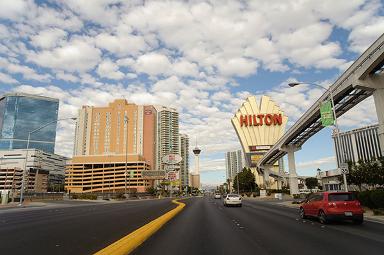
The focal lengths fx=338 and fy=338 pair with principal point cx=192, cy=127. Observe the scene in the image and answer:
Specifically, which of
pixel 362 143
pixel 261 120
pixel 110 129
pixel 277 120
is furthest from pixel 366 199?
pixel 110 129

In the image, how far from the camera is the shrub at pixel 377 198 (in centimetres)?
2238

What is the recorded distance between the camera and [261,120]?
144 m

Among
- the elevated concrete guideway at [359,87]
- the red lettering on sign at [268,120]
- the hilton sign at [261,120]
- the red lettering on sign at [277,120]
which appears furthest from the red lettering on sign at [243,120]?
the elevated concrete guideway at [359,87]

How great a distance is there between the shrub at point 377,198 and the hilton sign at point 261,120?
12075 cm

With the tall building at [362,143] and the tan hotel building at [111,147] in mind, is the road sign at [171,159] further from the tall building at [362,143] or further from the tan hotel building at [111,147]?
the tall building at [362,143]

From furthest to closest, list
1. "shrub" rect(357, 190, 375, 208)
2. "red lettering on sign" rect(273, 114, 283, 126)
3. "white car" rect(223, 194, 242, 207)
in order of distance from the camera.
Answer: "red lettering on sign" rect(273, 114, 283, 126)
"white car" rect(223, 194, 242, 207)
"shrub" rect(357, 190, 375, 208)

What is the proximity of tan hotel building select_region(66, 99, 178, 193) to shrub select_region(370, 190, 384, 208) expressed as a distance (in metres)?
157

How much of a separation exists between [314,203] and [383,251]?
28.8 ft

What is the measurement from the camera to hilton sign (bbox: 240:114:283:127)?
143 metres

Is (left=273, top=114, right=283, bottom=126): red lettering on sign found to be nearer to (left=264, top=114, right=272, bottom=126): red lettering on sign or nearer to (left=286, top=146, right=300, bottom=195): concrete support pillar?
(left=264, top=114, right=272, bottom=126): red lettering on sign

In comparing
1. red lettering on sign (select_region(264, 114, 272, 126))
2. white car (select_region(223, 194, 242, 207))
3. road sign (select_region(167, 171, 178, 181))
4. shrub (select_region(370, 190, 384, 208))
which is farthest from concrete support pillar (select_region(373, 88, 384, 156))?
red lettering on sign (select_region(264, 114, 272, 126))

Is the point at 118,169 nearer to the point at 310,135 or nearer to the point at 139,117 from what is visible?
the point at 139,117

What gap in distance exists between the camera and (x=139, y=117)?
625ft

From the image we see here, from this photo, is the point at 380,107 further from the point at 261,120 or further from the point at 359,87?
the point at 261,120
